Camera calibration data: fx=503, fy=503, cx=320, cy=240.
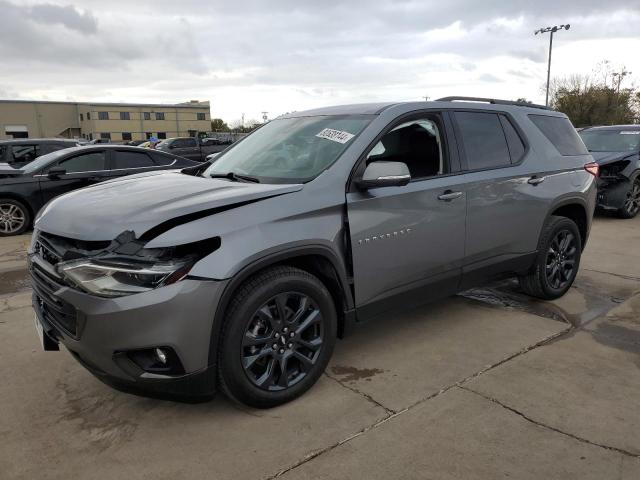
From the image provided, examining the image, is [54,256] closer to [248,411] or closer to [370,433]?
[248,411]

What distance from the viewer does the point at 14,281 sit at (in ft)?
19.1

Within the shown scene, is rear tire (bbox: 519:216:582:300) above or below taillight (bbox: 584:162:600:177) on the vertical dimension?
below

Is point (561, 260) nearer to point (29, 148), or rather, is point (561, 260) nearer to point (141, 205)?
point (141, 205)

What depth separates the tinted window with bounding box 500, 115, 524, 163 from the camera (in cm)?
429

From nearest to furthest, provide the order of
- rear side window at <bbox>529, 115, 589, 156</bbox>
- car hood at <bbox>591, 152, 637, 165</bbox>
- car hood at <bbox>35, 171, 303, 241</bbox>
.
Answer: car hood at <bbox>35, 171, 303, 241</bbox> → rear side window at <bbox>529, 115, 589, 156</bbox> → car hood at <bbox>591, 152, 637, 165</bbox>

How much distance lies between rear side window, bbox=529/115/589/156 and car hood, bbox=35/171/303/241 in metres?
2.82

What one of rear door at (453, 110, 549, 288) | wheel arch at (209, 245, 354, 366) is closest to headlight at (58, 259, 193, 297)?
wheel arch at (209, 245, 354, 366)

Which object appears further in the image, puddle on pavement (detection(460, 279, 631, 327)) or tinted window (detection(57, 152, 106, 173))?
tinted window (detection(57, 152, 106, 173))

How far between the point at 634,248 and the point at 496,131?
4249 millimetres

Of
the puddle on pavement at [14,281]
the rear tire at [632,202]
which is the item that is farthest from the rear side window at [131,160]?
the rear tire at [632,202]

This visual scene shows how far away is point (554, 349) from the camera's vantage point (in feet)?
12.4

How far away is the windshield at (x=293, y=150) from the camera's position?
3.31m

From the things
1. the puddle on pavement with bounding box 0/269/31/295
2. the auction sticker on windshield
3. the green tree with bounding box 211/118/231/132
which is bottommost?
the puddle on pavement with bounding box 0/269/31/295

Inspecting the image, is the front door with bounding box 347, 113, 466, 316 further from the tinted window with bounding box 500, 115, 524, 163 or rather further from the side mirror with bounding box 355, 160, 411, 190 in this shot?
the tinted window with bounding box 500, 115, 524, 163
